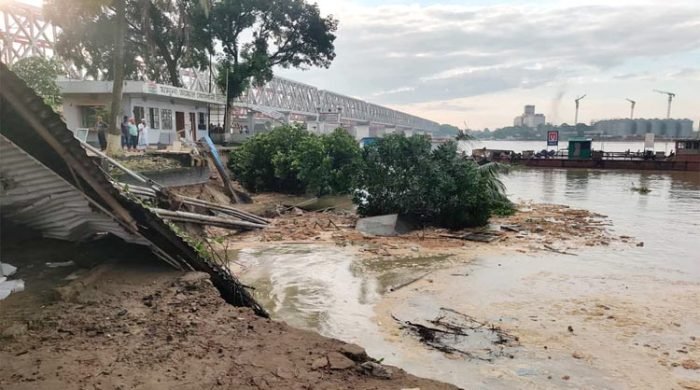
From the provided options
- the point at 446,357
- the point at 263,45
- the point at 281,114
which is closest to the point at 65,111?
the point at 263,45

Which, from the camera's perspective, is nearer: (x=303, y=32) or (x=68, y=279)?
(x=68, y=279)

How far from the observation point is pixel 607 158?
49.7 meters

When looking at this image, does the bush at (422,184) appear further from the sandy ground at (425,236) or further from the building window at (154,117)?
the building window at (154,117)

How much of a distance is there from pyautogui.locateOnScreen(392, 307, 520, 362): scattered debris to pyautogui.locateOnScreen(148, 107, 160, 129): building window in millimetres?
26401

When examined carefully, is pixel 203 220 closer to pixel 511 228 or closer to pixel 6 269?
pixel 6 269

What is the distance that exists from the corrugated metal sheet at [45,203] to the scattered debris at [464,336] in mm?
4068

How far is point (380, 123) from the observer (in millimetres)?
115500

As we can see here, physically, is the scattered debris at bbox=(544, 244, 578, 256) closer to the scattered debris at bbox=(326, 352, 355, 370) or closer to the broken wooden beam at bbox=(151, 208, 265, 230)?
the broken wooden beam at bbox=(151, 208, 265, 230)

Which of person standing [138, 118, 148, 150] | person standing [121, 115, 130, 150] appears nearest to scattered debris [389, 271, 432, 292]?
person standing [121, 115, 130, 150]

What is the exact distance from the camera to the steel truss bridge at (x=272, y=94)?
139 feet

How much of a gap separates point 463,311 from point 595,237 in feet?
30.1

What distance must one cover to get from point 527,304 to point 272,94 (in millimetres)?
73048

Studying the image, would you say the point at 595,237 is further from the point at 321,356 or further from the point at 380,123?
the point at 380,123

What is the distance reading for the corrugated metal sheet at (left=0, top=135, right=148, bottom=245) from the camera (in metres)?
5.25
